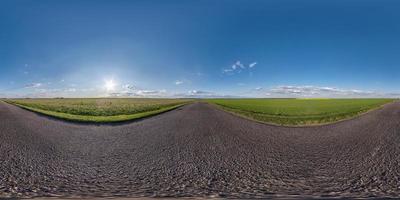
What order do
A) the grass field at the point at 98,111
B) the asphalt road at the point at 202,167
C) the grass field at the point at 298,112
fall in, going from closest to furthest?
the asphalt road at the point at 202,167 < the grass field at the point at 298,112 < the grass field at the point at 98,111

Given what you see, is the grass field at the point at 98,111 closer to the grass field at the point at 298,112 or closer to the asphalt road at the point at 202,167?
the grass field at the point at 298,112

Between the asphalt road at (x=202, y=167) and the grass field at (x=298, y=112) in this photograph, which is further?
the grass field at (x=298, y=112)

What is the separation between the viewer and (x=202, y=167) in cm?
941

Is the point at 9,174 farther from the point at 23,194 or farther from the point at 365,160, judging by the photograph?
the point at 365,160

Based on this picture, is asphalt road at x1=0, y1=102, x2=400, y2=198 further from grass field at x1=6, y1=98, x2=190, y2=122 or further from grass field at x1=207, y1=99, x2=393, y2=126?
grass field at x1=6, y1=98, x2=190, y2=122

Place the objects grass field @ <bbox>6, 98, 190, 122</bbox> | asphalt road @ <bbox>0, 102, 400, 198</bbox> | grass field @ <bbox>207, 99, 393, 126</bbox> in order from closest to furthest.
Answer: asphalt road @ <bbox>0, 102, 400, 198</bbox>, grass field @ <bbox>207, 99, 393, 126</bbox>, grass field @ <bbox>6, 98, 190, 122</bbox>

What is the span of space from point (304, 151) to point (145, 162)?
6.16 m

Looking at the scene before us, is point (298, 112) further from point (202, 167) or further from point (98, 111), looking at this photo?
point (202, 167)

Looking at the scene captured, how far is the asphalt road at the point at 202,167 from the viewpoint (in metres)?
7.02

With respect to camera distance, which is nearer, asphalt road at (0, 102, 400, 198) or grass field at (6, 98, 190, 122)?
asphalt road at (0, 102, 400, 198)

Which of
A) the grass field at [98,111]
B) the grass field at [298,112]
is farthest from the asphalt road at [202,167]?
the grass field at [98,111]

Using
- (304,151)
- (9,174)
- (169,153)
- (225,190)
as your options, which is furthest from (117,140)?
(225,190)

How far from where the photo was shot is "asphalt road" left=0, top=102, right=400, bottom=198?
702cm

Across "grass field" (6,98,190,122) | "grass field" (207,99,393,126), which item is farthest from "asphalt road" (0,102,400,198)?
"grass field" (6,98,190,122)
